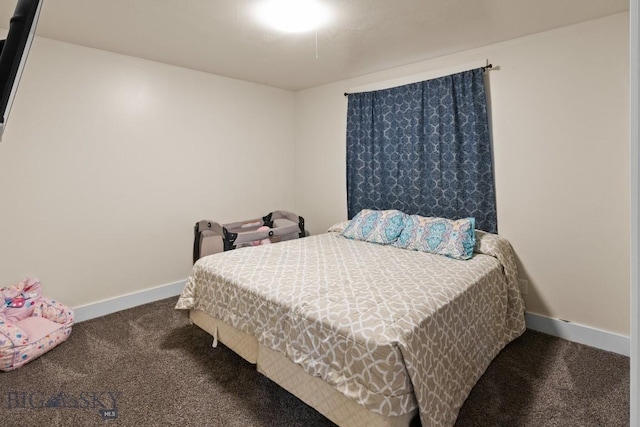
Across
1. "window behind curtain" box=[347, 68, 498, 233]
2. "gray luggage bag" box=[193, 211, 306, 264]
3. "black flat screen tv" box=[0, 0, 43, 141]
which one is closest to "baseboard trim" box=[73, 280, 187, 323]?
"gray luggage bag" box=[193, 211, 306, 264]

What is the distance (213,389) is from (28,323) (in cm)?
157

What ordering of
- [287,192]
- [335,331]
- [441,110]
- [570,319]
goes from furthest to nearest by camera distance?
[287,192] < [441,110] < [570,319] < [335,331]

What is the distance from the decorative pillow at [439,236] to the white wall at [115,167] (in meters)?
2.01

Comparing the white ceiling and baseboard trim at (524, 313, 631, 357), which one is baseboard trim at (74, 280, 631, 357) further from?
the white ceiling

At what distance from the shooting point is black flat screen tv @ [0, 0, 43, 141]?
845 mm

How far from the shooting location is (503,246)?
2.72m

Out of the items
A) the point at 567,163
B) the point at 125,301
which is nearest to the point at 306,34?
the point at 567,163

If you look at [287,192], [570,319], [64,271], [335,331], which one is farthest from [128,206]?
[570,319]

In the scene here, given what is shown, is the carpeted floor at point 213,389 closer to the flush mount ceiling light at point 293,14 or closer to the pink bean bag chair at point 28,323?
the pink bean bag chair at point 28,323

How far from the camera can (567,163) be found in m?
2.54

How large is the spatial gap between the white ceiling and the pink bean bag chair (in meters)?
1.96

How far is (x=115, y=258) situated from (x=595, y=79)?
4.12 meters

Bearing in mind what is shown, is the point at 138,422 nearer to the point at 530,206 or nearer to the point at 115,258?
the point at 115,258

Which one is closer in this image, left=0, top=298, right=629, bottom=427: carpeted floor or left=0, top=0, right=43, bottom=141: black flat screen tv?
left=0, top=0, right=43, bottom=141: black flat screen tv
